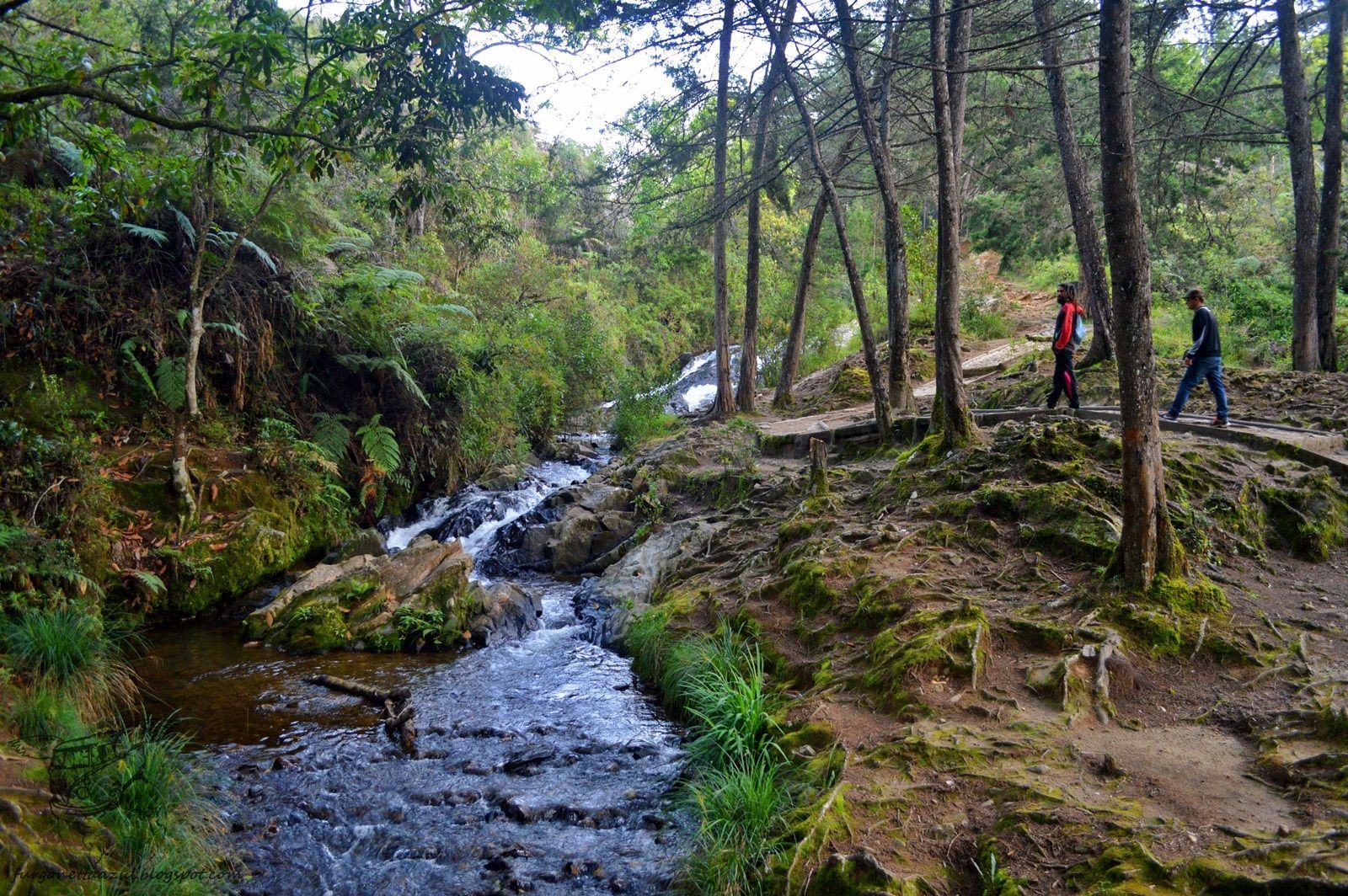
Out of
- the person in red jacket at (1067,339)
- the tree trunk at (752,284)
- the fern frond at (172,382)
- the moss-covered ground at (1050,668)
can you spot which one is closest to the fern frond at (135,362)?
the fern frond at (172,382)

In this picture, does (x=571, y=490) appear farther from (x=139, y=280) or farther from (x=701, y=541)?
(x=139, y=280)

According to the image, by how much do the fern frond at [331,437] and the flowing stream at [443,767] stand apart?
3209 mm

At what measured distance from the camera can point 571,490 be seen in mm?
13281

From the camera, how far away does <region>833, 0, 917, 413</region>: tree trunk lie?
1046 centimetres

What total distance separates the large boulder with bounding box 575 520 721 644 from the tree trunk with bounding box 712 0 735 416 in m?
7.26

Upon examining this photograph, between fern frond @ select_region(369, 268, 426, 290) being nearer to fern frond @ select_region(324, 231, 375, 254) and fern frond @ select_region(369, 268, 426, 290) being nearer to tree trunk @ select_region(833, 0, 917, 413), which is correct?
fern frond @ select_region(324, 231, 375, 254)

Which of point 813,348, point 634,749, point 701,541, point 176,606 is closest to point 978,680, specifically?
point 634,749

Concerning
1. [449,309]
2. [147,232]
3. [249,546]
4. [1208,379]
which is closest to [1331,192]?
[1208,379]

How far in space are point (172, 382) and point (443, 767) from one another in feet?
21.8

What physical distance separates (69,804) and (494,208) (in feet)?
34.0

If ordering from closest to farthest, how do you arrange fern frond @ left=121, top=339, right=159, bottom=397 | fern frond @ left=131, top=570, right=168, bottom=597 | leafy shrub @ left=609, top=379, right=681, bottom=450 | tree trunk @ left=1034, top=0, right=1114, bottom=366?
fern frond @ left=131, top=570, right=168, bottom=597
fern frond @ left=121, top=339, right=159, bottom=397
tree trunk @ left=1034, top=0, right=1114, bottom=366
leafy shrub @ left=609, top=379, right=681, bottom=450

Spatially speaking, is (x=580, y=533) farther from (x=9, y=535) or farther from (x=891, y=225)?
(x=9, y=535)

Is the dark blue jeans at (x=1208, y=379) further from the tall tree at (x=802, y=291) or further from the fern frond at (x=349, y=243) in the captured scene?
the fern frond at (x=349, y=243)

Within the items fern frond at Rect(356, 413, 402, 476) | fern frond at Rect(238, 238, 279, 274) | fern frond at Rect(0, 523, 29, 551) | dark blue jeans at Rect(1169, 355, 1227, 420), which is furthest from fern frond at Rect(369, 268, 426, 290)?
dark blue jeans at Rect(1169, 355, 1227, 420)
